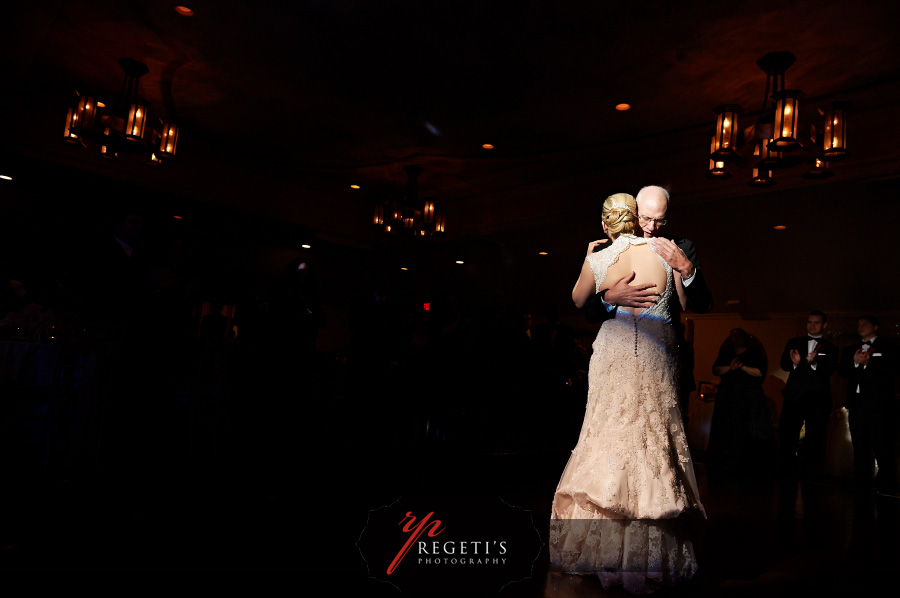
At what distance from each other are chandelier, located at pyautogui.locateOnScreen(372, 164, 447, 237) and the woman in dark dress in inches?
147

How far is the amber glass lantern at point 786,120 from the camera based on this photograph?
13.7ft

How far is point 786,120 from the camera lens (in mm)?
4184

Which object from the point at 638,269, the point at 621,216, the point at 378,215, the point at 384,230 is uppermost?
the point at 378,215

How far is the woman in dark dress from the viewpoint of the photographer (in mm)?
5832

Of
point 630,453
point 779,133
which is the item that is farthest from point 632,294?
point 779,133

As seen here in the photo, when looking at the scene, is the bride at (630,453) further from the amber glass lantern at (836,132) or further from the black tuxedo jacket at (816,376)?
the black tuxedo jacket at (816,376)

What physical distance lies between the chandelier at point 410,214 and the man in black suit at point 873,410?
4673mm

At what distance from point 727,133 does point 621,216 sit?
2.92 meters

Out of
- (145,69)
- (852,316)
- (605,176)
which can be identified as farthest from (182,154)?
(852,316)

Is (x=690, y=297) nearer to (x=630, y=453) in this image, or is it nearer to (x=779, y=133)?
(x=630, y=453)

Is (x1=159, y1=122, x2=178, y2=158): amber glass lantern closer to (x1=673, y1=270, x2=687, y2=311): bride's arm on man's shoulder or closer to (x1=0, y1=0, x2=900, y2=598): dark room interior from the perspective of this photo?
(x1=0, y1=0, x2=900, y2=598): dark room interior

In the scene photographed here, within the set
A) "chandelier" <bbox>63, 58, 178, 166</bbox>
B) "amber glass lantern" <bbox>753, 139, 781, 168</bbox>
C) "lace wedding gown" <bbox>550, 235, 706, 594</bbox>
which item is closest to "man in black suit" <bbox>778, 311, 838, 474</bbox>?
"amber glass lantern" <bbox>753, 139, 781, 168</bbox>

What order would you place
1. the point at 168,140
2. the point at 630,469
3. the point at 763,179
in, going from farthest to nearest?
the point at 168,140, the point at 763,179, the point at 630,469

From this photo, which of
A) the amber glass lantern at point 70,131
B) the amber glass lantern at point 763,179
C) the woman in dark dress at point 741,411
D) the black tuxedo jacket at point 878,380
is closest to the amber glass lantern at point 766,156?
the amber glass lantern at point 763,179
